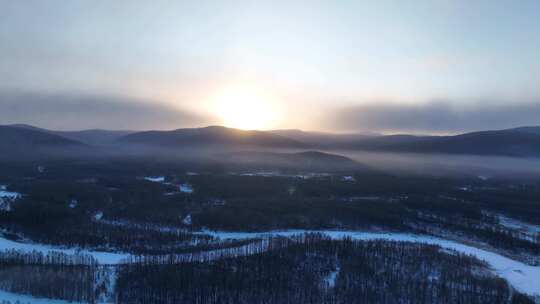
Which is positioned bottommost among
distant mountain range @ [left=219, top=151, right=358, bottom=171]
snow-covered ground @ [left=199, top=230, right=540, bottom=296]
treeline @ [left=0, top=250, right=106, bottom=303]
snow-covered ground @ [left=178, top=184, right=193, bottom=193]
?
snow-covered ground @ [left=199, top=230, right=540, bottom=296]

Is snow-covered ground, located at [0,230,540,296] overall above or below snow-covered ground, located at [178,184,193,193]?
below

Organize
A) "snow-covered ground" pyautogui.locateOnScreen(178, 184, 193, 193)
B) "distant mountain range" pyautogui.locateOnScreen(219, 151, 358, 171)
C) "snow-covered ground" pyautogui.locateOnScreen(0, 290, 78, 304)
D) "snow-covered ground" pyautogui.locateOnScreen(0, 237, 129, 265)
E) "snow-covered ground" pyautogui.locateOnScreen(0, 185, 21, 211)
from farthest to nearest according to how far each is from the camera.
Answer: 1. "distant mountain range" pyautogui.locateOnScreen(219, 151, 358, 171)
2. "snow-covered ground" pyautogui.locateOnScreen(178, 184, 193, 193)
3. "snow-covered ground" pyautogui.locateOnScreen(0, 185, 21, 211)
4. "snow-covered ground" pyautogui.locateOnScreen(0, 237, 129, 265)
5. "snow-covered ground" pyautogui.locateOnScreen(0, 290, 78, 304)

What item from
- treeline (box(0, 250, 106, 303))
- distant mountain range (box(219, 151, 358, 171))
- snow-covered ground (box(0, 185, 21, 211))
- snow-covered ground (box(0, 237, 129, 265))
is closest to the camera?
treeline (box(0, 250, 106, 303))

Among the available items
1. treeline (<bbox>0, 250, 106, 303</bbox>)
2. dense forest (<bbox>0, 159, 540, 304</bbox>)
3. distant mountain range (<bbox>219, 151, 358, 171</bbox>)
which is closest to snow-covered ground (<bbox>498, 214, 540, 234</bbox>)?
dense forest (<bbox>0, 159, 540, 304</bbox>)

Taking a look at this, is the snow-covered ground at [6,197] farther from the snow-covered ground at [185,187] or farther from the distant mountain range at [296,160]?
the distant mountain range at [296,160]

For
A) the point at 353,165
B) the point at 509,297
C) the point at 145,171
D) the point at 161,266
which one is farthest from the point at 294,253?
the point at 353,165

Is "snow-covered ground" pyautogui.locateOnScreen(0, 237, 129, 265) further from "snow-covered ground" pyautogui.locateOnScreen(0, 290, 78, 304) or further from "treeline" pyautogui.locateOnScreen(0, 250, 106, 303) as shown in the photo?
"snow-covered ground" pyautogui.locateOnScreen(0, 290, 78, 304)

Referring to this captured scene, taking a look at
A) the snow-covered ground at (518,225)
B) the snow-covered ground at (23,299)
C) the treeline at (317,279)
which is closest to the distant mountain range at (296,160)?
the snow-covered ground at (518,225)

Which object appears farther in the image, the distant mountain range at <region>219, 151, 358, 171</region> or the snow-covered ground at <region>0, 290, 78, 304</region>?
the distant mountain range at <region>219, 151, 358, 171</region>
